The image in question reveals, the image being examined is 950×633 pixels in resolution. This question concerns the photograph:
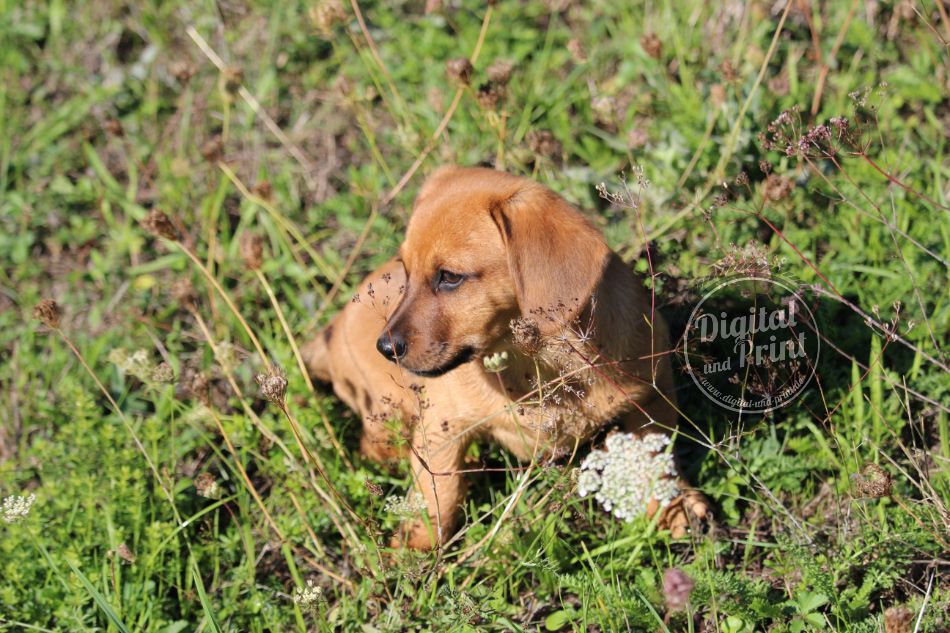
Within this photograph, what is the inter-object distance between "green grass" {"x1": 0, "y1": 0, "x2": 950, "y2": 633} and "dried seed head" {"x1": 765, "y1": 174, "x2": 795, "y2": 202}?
0.13 metres

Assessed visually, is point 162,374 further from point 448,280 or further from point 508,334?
point 508,334

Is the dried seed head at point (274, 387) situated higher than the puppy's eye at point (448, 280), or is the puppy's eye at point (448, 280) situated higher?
the puppy's eye at point (448, 280)

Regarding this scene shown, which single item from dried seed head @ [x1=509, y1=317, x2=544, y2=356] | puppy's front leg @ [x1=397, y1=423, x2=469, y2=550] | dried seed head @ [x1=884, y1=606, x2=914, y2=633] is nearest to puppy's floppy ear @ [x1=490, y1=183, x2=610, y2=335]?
dried seed head @ [x1=509, y1=317, x2=544, y2=356]

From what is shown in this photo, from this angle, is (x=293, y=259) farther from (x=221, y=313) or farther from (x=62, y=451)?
(x=62, y=451)

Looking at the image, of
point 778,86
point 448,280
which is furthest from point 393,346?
point 778,86

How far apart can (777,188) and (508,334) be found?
1298 mm

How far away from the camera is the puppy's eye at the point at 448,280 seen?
3.09m

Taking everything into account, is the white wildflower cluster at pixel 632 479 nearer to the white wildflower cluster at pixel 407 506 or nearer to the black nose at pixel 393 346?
the white wildflower cluster at pixel 407 506

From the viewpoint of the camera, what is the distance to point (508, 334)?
3.19m

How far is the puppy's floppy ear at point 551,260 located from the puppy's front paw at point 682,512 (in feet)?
3.08

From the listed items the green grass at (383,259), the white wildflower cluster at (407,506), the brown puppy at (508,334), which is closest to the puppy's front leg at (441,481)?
the brown puppy at (508,334)

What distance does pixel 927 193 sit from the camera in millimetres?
4188

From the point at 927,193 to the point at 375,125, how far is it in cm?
309

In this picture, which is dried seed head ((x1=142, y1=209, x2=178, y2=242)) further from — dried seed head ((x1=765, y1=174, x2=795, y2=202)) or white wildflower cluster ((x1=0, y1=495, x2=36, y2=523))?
dried seed head ((x1=765, y1=174, x2=795, y2=202))
